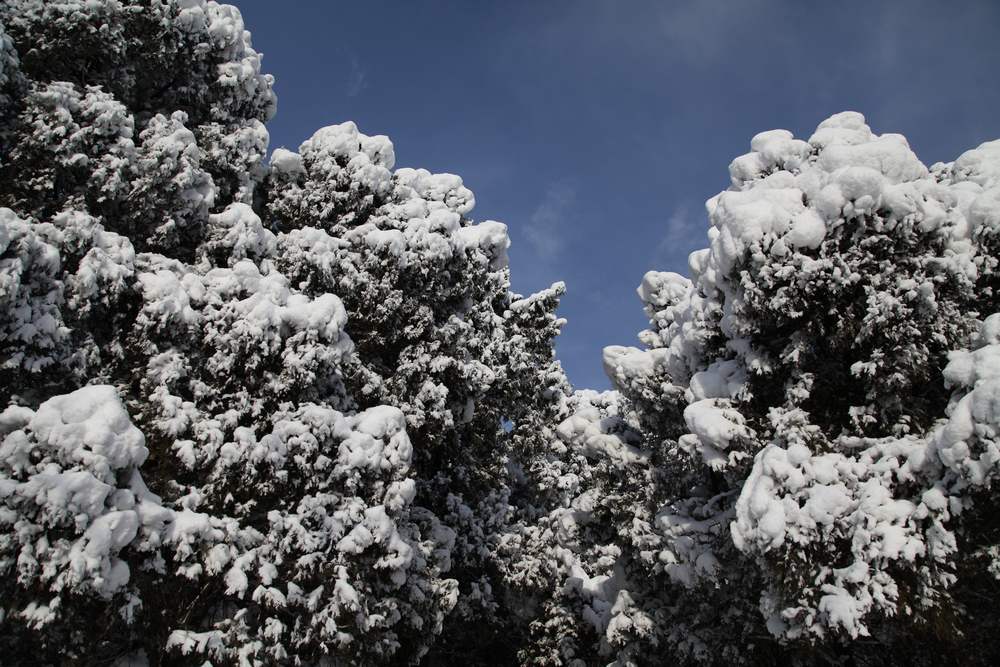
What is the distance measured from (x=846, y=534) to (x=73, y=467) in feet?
26.4

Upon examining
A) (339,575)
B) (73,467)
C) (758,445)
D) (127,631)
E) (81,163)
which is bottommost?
(127,631)

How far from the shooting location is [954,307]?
759 centimetres

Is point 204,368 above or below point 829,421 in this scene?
above

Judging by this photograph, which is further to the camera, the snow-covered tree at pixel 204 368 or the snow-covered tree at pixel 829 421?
the snow-covered tree at pixel 204 368

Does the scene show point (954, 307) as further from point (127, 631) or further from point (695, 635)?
point (127, 631)

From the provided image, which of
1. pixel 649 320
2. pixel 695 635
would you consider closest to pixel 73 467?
pixel 695 635

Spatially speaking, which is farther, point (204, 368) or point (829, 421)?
point (204, 368)

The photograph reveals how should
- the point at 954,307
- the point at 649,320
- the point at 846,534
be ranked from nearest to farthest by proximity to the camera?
the point at 846,534 < the point at 954,307 < the point at 649,320

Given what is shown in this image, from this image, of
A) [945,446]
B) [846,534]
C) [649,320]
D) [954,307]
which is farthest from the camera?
[649,320]

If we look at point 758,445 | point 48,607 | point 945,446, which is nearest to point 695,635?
point 758,445

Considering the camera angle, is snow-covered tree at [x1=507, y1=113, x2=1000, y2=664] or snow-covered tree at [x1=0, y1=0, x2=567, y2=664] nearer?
snow-covered tree at [x1=507, y1=113, x2=1000, y2=664]

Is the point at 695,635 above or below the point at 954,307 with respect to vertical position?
below

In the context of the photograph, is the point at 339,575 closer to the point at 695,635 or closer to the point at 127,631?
the point at 127,631

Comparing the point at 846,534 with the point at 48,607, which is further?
the point at 846,534
